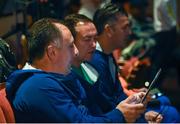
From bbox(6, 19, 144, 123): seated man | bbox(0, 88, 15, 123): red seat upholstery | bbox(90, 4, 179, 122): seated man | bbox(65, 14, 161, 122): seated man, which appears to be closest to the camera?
bbox(6, 19, 144, 123): seated man

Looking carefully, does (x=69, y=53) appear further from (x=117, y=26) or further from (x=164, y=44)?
(x=164, y=44)

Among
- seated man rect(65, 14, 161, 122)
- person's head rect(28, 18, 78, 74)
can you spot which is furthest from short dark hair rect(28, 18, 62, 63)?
seated man rect(65, 14, 161, 122)

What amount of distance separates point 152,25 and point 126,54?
1.01 metres

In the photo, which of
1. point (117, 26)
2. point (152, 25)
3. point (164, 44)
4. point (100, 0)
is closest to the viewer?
point (117, 26)

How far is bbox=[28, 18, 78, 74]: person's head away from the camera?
8.63 ft

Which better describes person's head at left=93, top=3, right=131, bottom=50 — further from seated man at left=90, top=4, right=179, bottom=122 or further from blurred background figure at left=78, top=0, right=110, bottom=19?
blurred background figure at left=78, top=0, right=110, bottom=19

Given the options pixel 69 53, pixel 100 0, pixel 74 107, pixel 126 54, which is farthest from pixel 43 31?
pixel 126 54

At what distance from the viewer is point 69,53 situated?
2.66 m

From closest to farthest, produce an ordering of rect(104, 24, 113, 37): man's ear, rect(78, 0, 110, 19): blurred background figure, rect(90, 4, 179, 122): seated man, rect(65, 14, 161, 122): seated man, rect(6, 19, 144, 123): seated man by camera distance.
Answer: rect(6, 19, 144, 123): seated man, rect(65, 14, 161, 122): seated man, rect(90, 4, 179, 122): seated man, rect(104, 24, 113, 37): man's ear, rect(78, 0, 110, 19): blurred background figure

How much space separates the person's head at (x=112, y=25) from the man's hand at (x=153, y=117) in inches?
19.7

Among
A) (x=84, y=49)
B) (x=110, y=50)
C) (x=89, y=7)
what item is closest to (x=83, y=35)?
(x=84, y=49)

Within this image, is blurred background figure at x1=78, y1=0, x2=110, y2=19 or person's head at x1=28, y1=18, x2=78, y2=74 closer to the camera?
person's head at x1=28, y1=18, x2=78, y2=74

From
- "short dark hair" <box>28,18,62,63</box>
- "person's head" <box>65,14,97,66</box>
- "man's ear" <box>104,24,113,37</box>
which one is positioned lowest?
"man's ear" <box>104,24,113,37</box>

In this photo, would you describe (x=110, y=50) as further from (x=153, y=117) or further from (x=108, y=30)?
(x=153, y=117)
